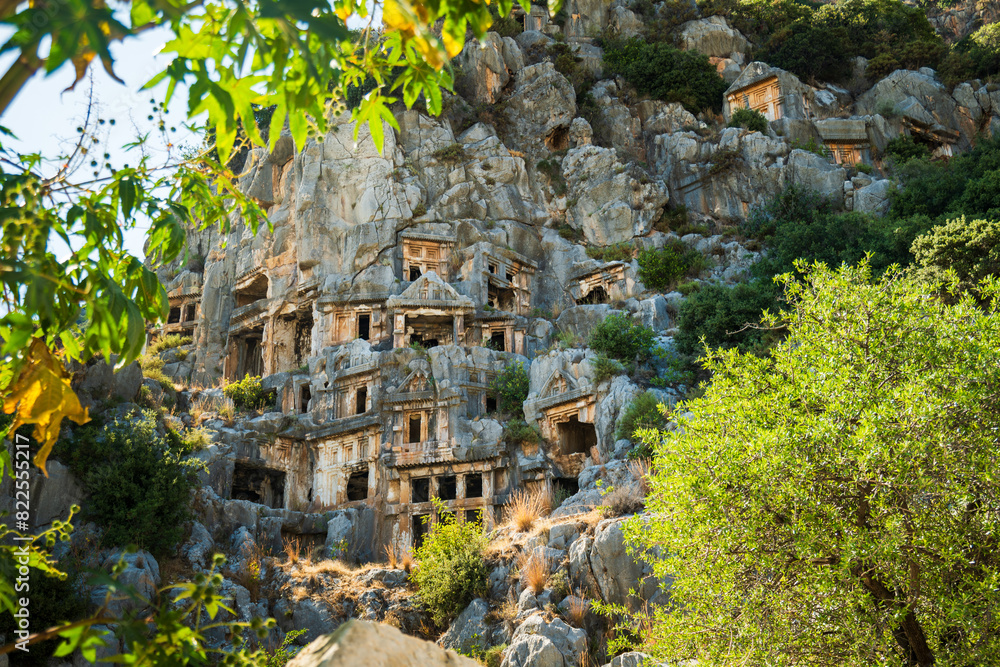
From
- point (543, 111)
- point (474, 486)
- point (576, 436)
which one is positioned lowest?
point (474, 486)

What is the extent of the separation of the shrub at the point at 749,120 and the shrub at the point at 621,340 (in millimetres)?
19112

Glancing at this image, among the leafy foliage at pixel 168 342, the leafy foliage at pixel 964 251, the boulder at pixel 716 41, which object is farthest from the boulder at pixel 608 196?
the leafy foliage at pixel 168 342

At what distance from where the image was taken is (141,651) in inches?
104

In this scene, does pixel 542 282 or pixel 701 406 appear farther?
pixel 542 282

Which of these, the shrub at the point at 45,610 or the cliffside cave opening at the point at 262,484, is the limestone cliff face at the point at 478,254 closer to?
the cliffside cave opening at the point at 262,484

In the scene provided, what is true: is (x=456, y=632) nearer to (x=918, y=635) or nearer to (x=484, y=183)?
(x=918, y=635)

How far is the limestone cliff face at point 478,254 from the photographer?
1101 inches

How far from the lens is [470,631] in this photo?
14789 millimetres

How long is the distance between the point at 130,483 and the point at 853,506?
15779 millimetres

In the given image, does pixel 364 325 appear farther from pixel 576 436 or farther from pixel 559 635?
pixel 559 635

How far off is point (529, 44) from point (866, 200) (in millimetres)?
24291

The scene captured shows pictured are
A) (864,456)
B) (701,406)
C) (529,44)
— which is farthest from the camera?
(529,44)

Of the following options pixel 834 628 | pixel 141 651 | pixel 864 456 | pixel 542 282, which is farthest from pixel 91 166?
pixel 542 282

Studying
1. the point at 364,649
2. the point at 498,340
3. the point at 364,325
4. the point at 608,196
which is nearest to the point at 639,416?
the point at 498,340
